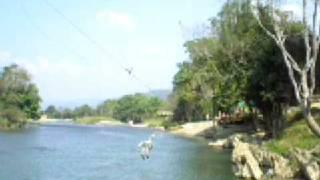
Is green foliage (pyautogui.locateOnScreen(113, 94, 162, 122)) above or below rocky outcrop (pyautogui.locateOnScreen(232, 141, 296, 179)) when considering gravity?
above

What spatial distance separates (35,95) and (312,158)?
109 metres

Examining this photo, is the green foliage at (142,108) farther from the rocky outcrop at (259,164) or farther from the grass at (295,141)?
the rocky outcrop at (259,164)

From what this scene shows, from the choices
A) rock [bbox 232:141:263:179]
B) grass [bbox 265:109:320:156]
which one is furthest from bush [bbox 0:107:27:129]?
rock [bbox 232:141:263:179]

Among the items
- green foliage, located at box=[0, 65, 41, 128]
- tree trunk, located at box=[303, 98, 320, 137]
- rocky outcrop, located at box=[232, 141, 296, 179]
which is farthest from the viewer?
green foliage, located at box=[0, 65, 41, 128]

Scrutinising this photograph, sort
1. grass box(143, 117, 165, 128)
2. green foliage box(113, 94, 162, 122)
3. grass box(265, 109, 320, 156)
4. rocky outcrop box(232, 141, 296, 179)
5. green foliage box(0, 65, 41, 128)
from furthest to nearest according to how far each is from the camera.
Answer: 1. green foliage box(113, 94, 162, 122)
2. grass box(143, 117, 165, 128)
3. green foliage box(0, 65, 41, 128)
4. grass box(265, 109, 320, 156)
5. rocky outcrop box(232, 141, 296, 179)

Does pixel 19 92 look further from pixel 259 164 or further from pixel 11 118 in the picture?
pixel 259 164

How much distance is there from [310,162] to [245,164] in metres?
6.59

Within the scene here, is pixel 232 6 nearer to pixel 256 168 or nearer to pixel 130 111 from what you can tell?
pixel 256 168

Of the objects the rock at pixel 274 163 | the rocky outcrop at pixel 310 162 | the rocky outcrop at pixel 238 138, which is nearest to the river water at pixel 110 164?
the rock at pixel 274 163

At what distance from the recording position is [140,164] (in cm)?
4950

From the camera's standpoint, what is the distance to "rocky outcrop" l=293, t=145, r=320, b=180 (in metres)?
32.0

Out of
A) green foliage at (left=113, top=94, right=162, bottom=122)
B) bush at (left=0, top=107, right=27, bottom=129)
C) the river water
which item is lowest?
the river water

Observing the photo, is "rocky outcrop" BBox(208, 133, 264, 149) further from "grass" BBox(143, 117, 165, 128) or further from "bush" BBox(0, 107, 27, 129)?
"grass" BBox(143, 117, 165, 128)

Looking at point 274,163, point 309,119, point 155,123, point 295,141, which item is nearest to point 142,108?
point 155,123
